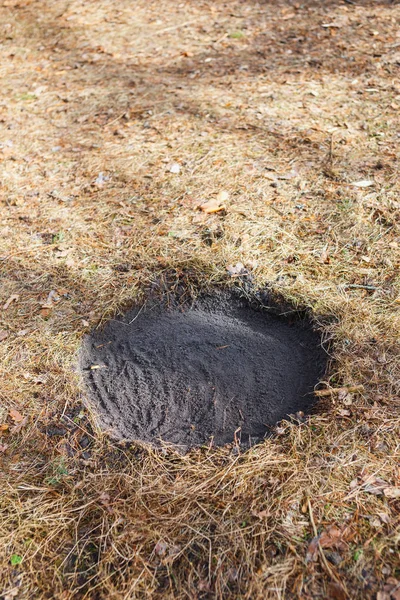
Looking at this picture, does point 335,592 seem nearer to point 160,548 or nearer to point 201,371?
point 160,548

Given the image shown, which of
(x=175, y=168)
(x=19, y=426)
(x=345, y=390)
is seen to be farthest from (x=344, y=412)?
(x=175, y=168)

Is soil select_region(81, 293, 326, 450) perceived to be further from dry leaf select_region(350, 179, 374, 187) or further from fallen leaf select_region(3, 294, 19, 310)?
dry leaf select_region(350, 179, 374, 187)

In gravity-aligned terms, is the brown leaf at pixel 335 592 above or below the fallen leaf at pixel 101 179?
below

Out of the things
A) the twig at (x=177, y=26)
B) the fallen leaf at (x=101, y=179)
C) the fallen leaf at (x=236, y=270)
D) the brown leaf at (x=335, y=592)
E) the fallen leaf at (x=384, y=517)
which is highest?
the twig at (x=177, y=26)

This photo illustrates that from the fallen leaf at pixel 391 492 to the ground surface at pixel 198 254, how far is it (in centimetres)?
1

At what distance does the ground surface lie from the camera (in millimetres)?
2006

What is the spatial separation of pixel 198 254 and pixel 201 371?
0.78 meters

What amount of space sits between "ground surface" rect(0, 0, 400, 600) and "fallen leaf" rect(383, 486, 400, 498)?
0.01 m

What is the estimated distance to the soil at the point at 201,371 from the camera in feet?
8.23

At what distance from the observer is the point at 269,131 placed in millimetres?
4172

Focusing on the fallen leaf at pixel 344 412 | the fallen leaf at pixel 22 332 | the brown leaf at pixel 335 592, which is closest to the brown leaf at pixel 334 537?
the brown leaf at pixel 335 592

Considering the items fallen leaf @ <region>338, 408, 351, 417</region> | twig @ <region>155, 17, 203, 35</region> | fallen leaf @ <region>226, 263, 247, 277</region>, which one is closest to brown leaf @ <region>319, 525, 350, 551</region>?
fallen leaf @ <region>338, 408, 351, 417</region>

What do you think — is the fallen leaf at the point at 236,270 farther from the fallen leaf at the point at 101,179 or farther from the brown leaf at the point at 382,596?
the brown leaf at the point at 382,596

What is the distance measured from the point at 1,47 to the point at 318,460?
5.65m
